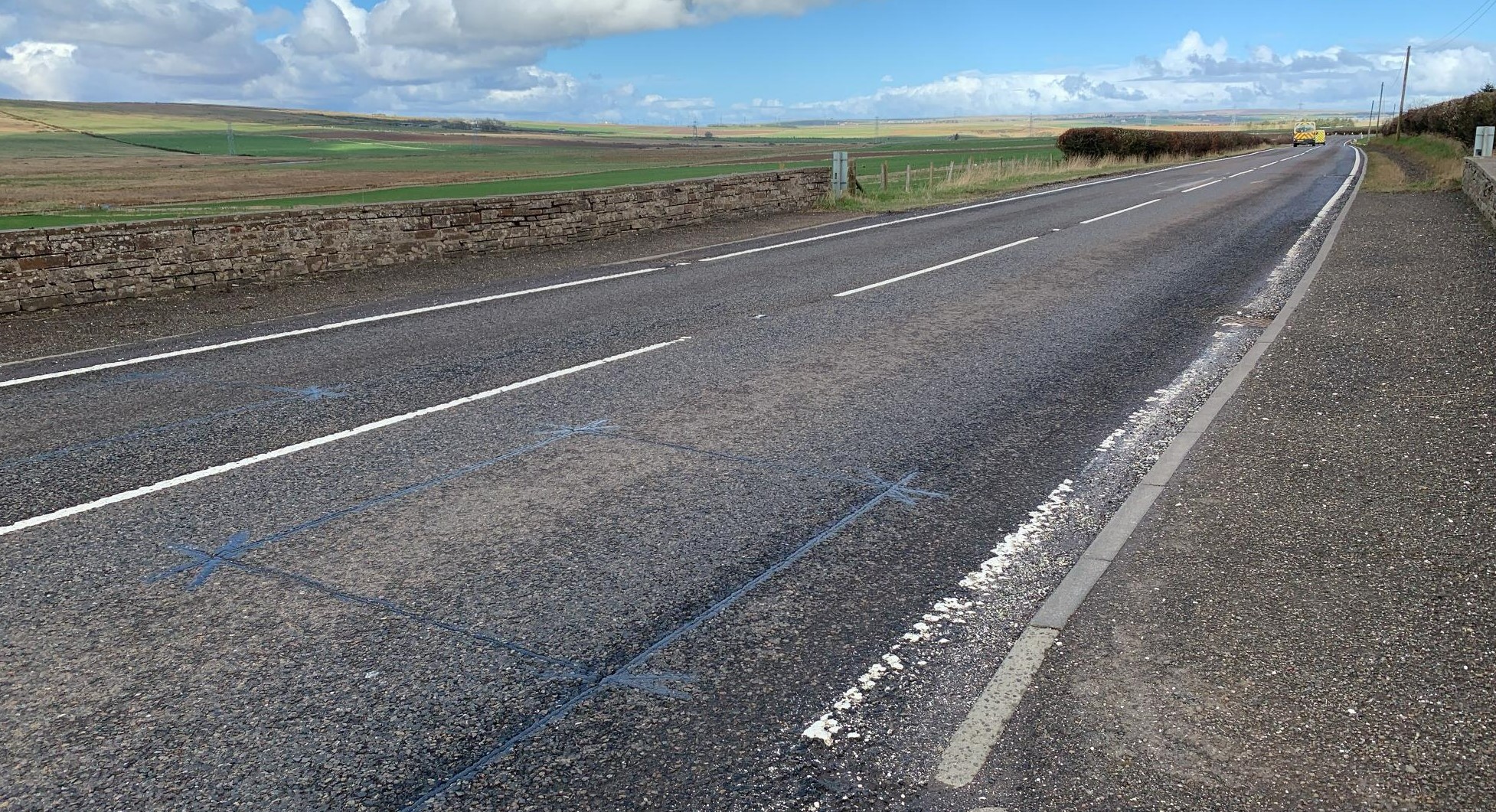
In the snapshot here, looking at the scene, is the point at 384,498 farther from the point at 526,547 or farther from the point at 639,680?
the point at 639,680

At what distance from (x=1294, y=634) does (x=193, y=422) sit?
609cm

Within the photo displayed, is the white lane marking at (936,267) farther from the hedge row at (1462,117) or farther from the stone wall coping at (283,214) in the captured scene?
the hedge row at (1462,117)

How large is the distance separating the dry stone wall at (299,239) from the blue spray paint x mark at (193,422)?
209 inches

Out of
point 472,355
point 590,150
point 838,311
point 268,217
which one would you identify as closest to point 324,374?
point 472,355

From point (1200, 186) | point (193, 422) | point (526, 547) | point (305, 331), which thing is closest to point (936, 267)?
point (305, 331)

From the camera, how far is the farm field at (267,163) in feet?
132

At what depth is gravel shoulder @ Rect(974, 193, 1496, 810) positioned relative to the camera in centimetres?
274

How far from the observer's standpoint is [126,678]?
3.23 metres

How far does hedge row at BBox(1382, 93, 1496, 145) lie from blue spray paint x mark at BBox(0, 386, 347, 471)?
118 ft

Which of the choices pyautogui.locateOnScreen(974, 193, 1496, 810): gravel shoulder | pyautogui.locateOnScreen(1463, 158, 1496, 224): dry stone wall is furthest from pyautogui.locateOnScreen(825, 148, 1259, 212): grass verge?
pyautogui.locateOnScreen(974, 193, 1496, 810): gravel shoulder

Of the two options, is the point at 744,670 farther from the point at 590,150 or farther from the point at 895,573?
the point at 590,150

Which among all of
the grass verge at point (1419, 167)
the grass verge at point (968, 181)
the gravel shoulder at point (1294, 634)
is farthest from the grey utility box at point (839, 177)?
the gravel shoulder at point (1294, 634)

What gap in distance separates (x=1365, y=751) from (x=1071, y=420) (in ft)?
11.6

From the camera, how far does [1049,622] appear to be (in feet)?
11.9
